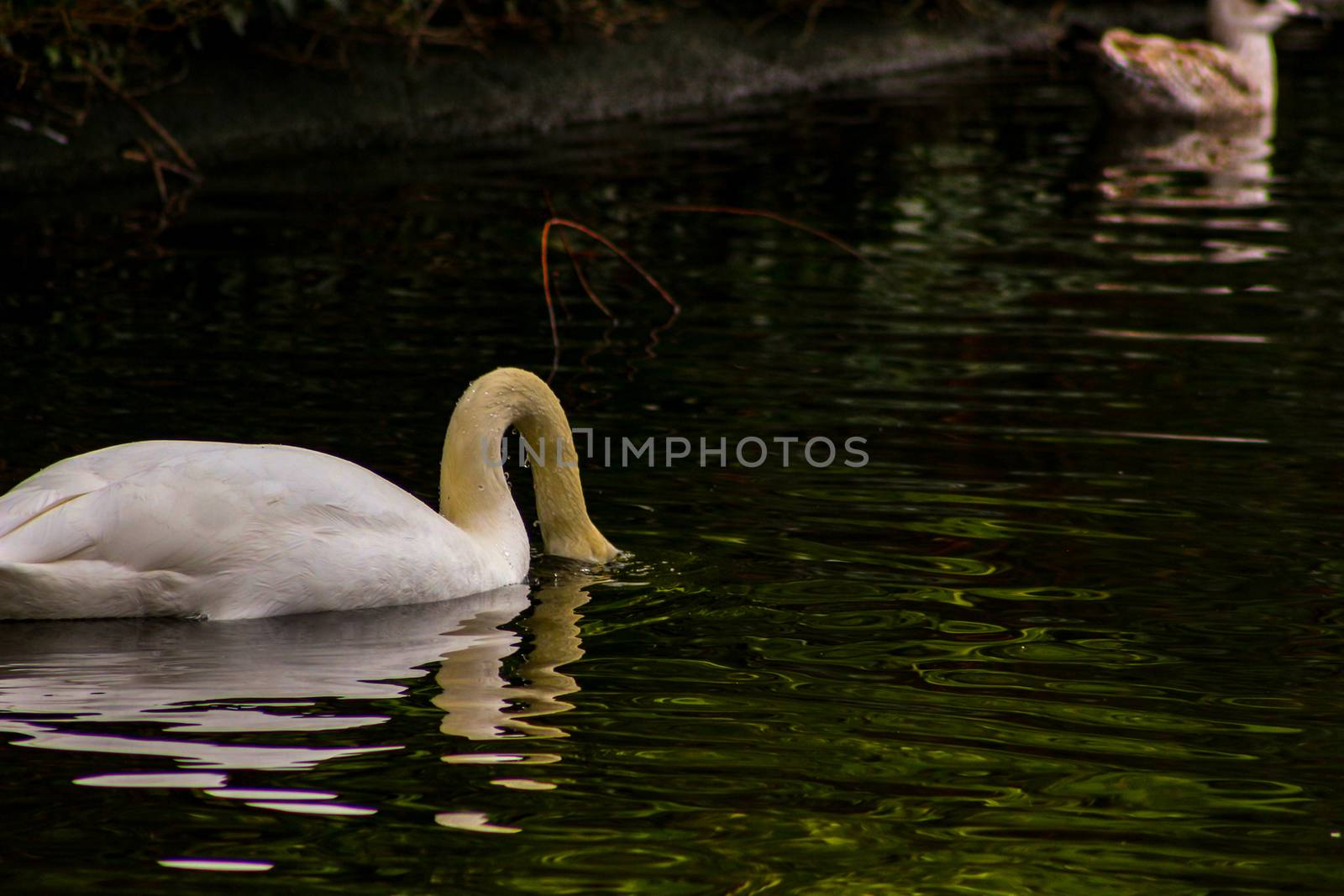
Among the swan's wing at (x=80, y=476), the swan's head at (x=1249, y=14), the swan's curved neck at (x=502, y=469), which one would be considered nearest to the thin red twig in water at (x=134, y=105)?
the swan's curved neck at (x=502, y=469)

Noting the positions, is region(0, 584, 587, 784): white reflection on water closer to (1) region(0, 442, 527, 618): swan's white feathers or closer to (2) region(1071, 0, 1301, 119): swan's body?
(1) region(0, 442, 527, 618): swan's white feathers

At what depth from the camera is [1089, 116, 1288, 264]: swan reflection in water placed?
1095cm

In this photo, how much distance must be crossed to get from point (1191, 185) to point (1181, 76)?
130 inches

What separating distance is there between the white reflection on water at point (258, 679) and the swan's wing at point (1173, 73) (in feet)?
38.3

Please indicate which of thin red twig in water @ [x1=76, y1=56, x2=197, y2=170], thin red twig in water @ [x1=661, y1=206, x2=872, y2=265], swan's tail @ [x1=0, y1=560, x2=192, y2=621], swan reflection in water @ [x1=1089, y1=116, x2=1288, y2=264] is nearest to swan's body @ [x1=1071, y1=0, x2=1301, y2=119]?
swan reflection in water @ [x1=1089, y1=116, x2=1288, y2=264]

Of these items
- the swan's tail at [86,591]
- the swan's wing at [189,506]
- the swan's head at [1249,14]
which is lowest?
the swan's tail at [86,591]

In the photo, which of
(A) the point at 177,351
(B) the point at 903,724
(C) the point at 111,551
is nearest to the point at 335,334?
(A) the point at 177,351

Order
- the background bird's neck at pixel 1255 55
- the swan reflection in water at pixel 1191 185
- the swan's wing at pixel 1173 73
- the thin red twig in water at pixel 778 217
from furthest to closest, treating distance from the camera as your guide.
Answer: the background bird's neck at pixel 1255 55 < the swan's wing at pixel 1173 73 < the swan reflection in water at pixel 1191 185 < the thin red twig in water at pixel 778 217

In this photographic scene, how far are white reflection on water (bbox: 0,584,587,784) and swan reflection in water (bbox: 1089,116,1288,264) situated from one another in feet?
20.5

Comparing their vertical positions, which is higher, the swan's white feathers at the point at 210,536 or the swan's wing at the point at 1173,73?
the swan's wing at the point at 1173,73

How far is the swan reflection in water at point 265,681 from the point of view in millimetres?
4148

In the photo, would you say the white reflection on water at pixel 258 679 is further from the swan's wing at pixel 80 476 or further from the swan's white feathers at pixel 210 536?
the swan's wing at pixel 80 476

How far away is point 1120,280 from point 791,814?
6.53 m

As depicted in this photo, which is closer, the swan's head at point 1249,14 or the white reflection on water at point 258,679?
the white reflection on water at point 258,679
